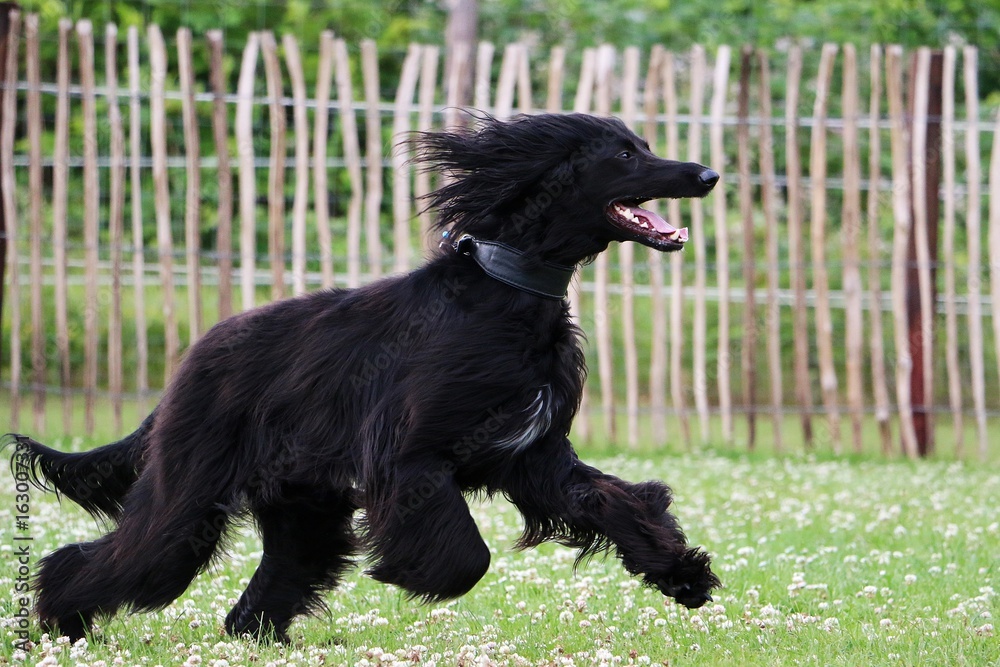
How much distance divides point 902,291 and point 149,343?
24.2 ft

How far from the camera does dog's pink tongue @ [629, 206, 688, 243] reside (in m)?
3.77

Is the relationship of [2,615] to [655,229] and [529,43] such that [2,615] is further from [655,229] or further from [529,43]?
[529,43]

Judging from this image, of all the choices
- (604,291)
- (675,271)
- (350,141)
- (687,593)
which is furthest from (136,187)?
(687,593)

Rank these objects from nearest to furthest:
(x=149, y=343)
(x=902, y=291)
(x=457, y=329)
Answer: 1. (x=457, y=329)
2. (x=902, y=291)
3. (x=149, y=343)

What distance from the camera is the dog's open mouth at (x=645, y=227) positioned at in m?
3.76

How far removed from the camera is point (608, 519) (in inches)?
140

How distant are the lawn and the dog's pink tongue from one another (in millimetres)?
1239

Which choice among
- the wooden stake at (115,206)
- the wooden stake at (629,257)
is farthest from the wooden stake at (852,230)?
the wooden stake at (115,206)

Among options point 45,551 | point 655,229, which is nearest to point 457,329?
point 655,229

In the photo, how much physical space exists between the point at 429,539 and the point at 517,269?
2.74 ft

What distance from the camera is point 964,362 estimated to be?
12.8 meters

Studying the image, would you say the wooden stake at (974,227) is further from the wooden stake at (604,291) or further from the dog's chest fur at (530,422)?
the dog's chest fur at (530,422)

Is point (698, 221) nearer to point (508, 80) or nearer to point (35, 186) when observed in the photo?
point (508, 80)

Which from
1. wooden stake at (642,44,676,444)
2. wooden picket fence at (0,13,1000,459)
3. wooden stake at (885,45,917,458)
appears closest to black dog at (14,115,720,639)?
wooden picket fence at (0,13,1000,459)
